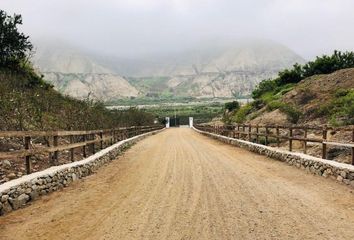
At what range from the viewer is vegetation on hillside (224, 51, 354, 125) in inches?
1080

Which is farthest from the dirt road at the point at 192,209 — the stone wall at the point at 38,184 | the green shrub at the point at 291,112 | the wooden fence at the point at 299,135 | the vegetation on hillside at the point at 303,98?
the green shrub at the point at 291,112

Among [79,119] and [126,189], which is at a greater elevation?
[79,119]

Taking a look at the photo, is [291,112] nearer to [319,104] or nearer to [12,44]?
[319,104]

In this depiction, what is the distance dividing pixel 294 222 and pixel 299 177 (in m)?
5.55

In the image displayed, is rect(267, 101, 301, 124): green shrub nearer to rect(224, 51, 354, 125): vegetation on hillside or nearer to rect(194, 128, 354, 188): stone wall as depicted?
rect(224, 51, 354, 125): vegetation on hillside

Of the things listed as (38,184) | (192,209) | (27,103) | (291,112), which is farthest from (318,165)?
(291,112)

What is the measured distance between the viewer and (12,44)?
1227 inches

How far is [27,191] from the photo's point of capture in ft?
29.9

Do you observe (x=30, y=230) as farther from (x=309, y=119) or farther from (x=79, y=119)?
(x=309, y=119)

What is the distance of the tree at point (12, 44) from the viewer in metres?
30.6

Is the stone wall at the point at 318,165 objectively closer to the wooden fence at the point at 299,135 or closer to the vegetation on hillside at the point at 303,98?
the wooden fence at the point at 299,135

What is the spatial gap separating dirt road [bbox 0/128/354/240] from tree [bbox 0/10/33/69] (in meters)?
20.7

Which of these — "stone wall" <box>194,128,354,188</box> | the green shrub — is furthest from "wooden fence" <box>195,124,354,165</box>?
the green shrub

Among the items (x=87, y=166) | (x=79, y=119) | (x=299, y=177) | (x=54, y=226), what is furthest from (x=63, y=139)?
(x=54, y=226)
